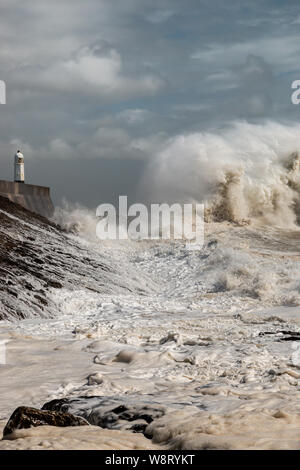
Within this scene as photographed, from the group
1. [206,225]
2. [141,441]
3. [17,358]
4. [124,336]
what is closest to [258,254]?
[206,225]

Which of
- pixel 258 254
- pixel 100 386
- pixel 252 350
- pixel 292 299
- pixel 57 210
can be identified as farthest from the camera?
pixel 57 210

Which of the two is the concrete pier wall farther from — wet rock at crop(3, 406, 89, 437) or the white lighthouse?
wet rock at crop(3, 406, 89, 437)

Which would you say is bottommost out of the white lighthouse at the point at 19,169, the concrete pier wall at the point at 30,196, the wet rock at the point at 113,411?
the wet rock at the point at 113,411

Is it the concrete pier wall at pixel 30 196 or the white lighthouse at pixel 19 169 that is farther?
the white lighthouse at pixel 19 169

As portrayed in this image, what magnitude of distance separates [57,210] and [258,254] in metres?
5.86

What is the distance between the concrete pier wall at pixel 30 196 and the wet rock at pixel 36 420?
38.6 feet

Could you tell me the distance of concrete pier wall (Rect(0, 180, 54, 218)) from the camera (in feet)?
50.2

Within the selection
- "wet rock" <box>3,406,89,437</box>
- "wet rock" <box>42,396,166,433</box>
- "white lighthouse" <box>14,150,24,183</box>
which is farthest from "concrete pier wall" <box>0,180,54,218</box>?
"wet rock" <box>3,406,89,437</box>

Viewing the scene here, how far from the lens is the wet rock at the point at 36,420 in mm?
3691

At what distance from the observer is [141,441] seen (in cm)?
350

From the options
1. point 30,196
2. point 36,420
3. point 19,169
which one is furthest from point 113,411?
point 19,169

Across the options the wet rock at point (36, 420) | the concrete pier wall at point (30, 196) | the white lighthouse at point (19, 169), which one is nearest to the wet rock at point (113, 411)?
the wet rock at point (36, 420)

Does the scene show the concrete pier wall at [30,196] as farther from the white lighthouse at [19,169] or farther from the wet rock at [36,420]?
the wet rock at [36,420]
